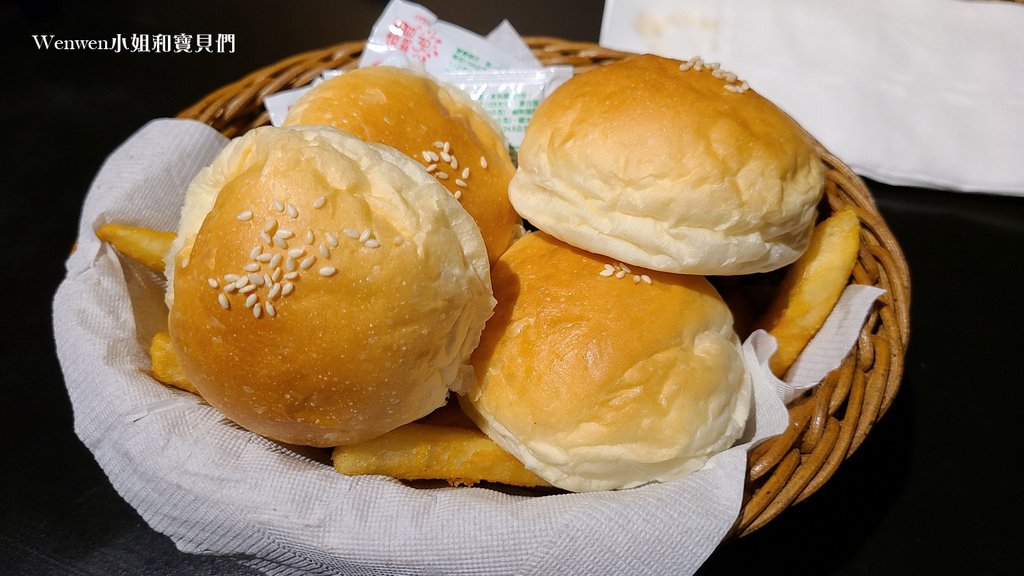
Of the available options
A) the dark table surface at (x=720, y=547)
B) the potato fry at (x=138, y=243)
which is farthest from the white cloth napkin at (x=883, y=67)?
the potato fry at (x=138, y=243)

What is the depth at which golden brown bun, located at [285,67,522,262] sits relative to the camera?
1.77 metres

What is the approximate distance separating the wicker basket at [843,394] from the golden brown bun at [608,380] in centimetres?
13

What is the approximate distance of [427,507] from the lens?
1.45 meters

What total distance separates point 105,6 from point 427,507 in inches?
155

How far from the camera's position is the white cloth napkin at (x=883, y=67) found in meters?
2.69

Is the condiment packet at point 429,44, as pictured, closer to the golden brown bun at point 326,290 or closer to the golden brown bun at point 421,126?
the golden brown bun at point 421,126

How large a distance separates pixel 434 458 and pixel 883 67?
280 cm

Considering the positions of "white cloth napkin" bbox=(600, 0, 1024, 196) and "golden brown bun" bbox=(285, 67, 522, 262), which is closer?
"golden brown bun" bbox=(285, 67, 522, 262)

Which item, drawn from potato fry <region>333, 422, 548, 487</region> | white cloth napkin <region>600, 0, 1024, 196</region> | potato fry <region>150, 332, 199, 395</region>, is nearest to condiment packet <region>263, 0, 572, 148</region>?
white cloth napkin <region>600, 0, 1024, 196</region>

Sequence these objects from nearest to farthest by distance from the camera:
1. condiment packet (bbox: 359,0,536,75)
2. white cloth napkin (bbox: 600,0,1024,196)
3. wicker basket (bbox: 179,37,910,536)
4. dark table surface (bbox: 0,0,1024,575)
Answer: wicker basket (bbox: 179,37,910,536), dark table surface (bbox: 0,0,1024,575), condiment packet (bbox: 359,0,536,75), white cloth napkin (bbox: 600,0,1024,196)

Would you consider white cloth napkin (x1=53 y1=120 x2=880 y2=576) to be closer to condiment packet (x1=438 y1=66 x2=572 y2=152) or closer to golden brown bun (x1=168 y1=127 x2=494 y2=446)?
golden brown bun (x1=168 y1=127 x2=494 y2=446)

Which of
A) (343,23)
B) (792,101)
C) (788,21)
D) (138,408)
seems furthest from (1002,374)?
(343,23)

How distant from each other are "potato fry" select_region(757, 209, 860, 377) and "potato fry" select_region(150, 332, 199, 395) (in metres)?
1.60

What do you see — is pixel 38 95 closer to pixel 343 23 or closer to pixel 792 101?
pixel 343 23
